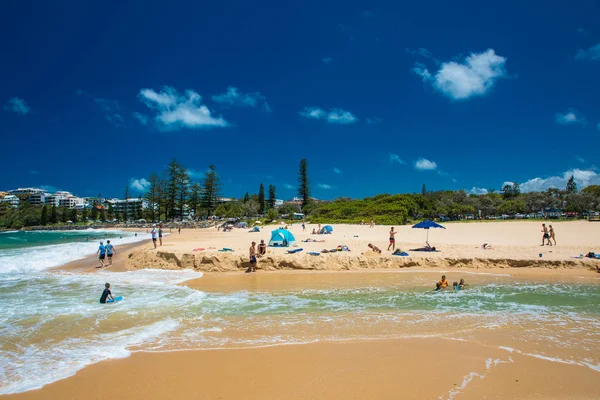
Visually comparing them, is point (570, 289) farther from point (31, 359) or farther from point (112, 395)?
point (31, 359)

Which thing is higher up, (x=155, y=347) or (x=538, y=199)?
(x=538, y=199)

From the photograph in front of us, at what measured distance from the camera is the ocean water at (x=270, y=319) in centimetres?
615

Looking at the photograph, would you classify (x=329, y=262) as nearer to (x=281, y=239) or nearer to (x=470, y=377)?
(x=281, y=239)

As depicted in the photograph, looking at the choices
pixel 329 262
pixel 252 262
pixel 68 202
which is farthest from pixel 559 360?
pixel 68 202

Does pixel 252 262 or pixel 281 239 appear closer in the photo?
pixel 252 262

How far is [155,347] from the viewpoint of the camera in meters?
6.35

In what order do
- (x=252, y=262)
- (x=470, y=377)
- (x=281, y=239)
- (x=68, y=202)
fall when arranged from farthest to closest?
(x=68, y=202) < (x=281, y=239) < (x=252, y=262) < (x=470, y=377)

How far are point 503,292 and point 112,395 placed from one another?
37.1 ft

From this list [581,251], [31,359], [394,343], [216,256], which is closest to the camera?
[31,359]

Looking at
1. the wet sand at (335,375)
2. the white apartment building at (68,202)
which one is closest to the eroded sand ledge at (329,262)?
the wet sand at (335,375)

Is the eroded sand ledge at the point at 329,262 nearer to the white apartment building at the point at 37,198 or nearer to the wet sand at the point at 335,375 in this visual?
the wet sand at the point at 335,375

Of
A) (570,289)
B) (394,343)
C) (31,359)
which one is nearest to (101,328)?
(31,359)

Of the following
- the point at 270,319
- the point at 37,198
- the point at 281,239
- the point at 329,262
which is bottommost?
the point at 270,319

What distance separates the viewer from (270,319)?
8016 mm
